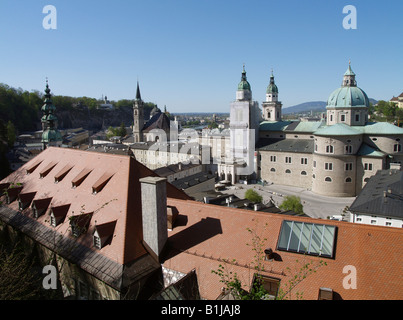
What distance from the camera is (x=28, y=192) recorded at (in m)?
20.2

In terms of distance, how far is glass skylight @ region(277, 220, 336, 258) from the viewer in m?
10.8

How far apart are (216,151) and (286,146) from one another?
19.4m

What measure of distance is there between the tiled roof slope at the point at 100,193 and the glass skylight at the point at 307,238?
585 cm

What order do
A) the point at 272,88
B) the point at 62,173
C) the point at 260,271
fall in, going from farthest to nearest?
the point at 272,88
the point at 62,173
the point at 260,271

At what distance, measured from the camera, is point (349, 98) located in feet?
169

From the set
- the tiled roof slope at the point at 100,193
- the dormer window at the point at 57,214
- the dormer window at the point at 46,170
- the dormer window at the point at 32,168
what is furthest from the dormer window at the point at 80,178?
the dormer window at the point at 32,168

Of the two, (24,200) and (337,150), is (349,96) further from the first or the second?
(24,200)

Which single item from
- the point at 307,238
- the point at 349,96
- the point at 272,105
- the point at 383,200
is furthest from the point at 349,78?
the point at 307,238

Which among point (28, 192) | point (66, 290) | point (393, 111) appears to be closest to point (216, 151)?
point (28, 192)

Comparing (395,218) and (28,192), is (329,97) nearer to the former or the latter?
(395,218)

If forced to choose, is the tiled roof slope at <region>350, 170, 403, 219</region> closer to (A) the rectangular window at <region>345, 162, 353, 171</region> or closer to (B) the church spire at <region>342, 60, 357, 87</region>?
(A) the rectangular window at <region>345, 162, 353, 171</region>

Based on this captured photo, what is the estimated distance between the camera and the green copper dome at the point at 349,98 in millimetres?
51531

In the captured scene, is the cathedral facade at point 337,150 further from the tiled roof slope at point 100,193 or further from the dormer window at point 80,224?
the dormer window at point 80,224

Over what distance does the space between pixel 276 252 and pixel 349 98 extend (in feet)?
157
